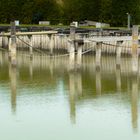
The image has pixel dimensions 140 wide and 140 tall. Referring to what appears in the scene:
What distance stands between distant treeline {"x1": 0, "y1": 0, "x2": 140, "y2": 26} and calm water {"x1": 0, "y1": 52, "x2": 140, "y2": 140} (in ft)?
71.9

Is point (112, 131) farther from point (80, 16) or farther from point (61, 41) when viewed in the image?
point (80, 16)

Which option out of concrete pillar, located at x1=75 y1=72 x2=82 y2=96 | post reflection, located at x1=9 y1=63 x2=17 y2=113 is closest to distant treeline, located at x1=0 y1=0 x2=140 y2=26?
post reflection, located at x1=9 y1=63 x2=17 y2=113

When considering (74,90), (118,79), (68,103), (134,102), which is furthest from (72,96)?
(118,79)

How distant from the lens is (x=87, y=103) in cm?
2780

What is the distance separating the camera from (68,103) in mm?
28047

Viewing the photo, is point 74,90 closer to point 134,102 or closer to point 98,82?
point 98,82

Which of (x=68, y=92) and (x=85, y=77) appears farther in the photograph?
(x=85, y=77)

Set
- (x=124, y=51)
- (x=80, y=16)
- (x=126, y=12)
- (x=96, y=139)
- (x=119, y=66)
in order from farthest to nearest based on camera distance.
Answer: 1. (x=80, y=16)
2. (x=126, y=12)
3. (x=124, y=51)
4. (x=119, y=66)
5. (x=96, y=139)

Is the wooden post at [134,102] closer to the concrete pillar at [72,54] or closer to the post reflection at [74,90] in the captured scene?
the post reflection at [74,90]

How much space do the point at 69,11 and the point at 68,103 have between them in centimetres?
4468

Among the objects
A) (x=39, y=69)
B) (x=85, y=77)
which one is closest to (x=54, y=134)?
(x=85, y=77)

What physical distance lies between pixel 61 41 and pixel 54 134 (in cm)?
2982

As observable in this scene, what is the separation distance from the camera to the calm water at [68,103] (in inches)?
894

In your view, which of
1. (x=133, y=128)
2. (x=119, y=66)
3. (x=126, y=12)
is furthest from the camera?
(x=126, y=12)
